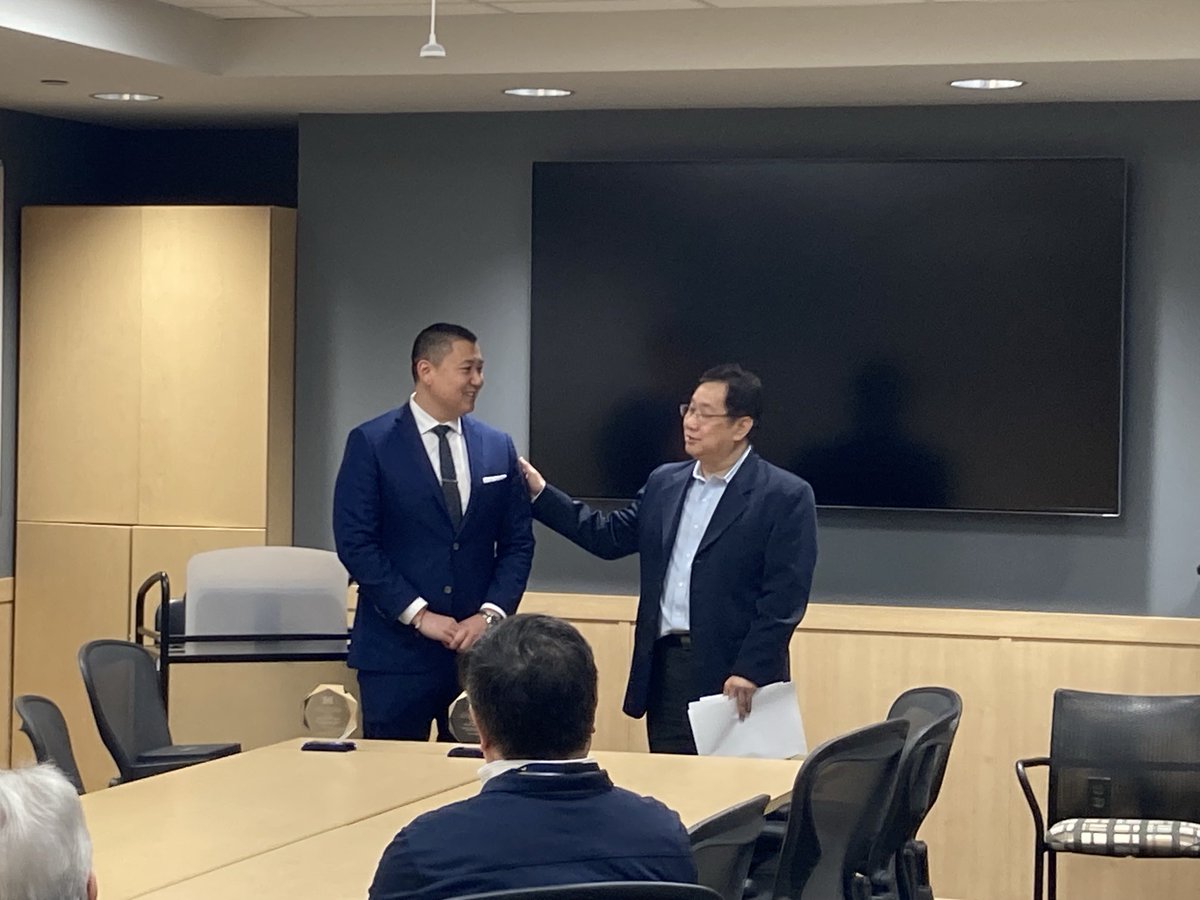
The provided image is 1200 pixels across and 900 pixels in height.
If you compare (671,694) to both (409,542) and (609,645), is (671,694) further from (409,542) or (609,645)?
(609,645)

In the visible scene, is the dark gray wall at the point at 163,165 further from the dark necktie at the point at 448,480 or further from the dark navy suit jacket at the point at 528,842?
the dark navy suit jacket at the point at 528,842

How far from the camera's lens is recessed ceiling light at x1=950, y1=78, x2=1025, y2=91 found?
617cm

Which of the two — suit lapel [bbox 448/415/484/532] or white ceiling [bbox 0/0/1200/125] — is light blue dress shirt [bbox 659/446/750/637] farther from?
white ceiling [bbox 0/0/1200/125]

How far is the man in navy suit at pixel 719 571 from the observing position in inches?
209

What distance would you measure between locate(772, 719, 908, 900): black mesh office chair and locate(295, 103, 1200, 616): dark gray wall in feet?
8.61

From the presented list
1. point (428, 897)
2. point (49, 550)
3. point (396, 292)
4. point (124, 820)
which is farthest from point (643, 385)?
point (428, 897)

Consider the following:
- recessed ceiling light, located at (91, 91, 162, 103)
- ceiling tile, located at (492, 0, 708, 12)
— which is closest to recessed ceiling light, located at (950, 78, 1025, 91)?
ceiling tile, located at (492, 0, 708, 12)

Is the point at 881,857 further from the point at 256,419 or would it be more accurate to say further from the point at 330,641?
the point at 256,419

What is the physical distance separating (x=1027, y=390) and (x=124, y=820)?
3802mm

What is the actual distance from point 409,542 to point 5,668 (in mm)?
2735

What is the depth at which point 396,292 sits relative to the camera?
725cm

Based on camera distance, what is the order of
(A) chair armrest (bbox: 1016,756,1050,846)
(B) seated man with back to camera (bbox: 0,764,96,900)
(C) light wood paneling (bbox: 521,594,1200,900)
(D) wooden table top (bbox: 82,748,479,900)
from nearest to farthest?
(B) seated man with back to camera (bbox: 0,764,96,900) < (D) wooden table top (bbox: 82,748,479,900) < (A) chair armrest (bbox: 1016,756,1050,846) < (C) light wood paneling (bbox: 521,594,1200,900)

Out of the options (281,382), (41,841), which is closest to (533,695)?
(41,841)

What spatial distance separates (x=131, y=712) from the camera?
5.12 metres
